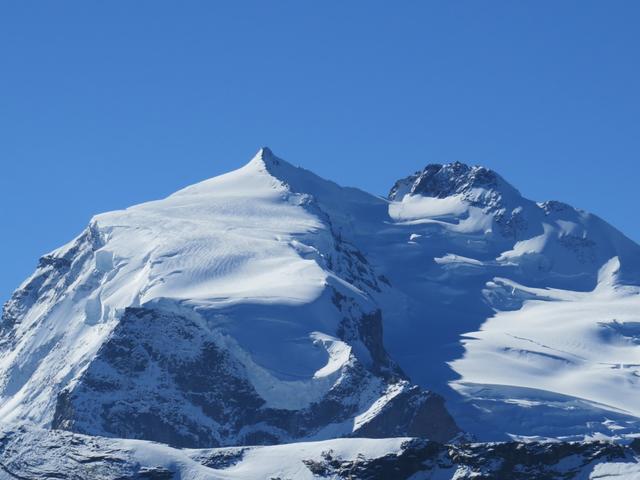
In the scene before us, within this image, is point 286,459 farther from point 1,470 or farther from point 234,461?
point 1,470

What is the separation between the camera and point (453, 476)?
167 metres

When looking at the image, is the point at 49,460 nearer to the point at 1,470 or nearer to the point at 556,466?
the point at 1,470

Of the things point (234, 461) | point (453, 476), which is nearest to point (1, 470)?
point (234, 461)

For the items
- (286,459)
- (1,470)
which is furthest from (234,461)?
(1,470)

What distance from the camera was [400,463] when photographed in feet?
553

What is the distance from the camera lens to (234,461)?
174 m

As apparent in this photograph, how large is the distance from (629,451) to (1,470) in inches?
1516

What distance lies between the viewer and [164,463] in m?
170

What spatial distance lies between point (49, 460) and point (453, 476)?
25.3 metres

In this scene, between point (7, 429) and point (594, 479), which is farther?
point (7, 429)

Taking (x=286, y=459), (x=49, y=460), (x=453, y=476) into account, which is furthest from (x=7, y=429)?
(x=453, y=476)

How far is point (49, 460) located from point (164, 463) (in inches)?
291

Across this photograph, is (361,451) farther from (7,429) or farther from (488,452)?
(7,429)

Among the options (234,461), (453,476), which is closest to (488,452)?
(453,476)
